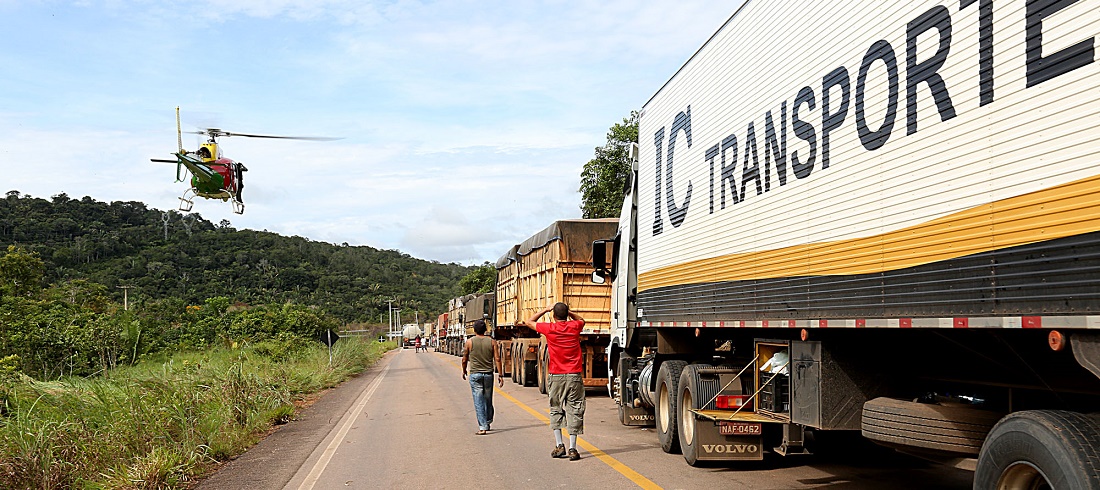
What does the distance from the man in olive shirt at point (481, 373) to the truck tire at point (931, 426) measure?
7.46 m

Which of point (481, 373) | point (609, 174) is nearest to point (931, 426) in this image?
point (481, 373)

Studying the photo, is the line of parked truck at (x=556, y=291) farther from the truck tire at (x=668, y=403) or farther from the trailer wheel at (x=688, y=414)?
the trailer wheel at (x=688, y=414)

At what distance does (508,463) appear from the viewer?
10.4 m

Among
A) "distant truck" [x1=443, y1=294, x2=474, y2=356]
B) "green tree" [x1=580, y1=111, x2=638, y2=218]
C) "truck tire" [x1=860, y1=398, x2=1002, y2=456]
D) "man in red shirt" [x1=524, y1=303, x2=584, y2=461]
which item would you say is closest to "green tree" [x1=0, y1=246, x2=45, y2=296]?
"distant truck" [x1=443, y1=294, x2=474, y2=356]

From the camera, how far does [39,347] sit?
60.8 ft

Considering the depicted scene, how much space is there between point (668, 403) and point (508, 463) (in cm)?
197

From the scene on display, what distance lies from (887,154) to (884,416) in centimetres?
190

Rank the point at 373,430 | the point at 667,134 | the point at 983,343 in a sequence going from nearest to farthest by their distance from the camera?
the point at 983,343 → the point at 667,134 → the point at 373,430

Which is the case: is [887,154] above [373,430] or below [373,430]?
above

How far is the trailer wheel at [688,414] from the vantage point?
372 inches

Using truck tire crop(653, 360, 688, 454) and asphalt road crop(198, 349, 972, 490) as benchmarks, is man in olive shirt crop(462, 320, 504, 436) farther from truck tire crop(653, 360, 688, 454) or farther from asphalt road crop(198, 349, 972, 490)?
truck tire crop(653, 360, 688, 454)

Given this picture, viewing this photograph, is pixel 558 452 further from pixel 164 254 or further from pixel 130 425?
pixel 164 254

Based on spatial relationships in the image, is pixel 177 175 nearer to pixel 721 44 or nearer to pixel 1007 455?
pixel 721 44

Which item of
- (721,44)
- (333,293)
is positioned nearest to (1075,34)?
(721,44)
